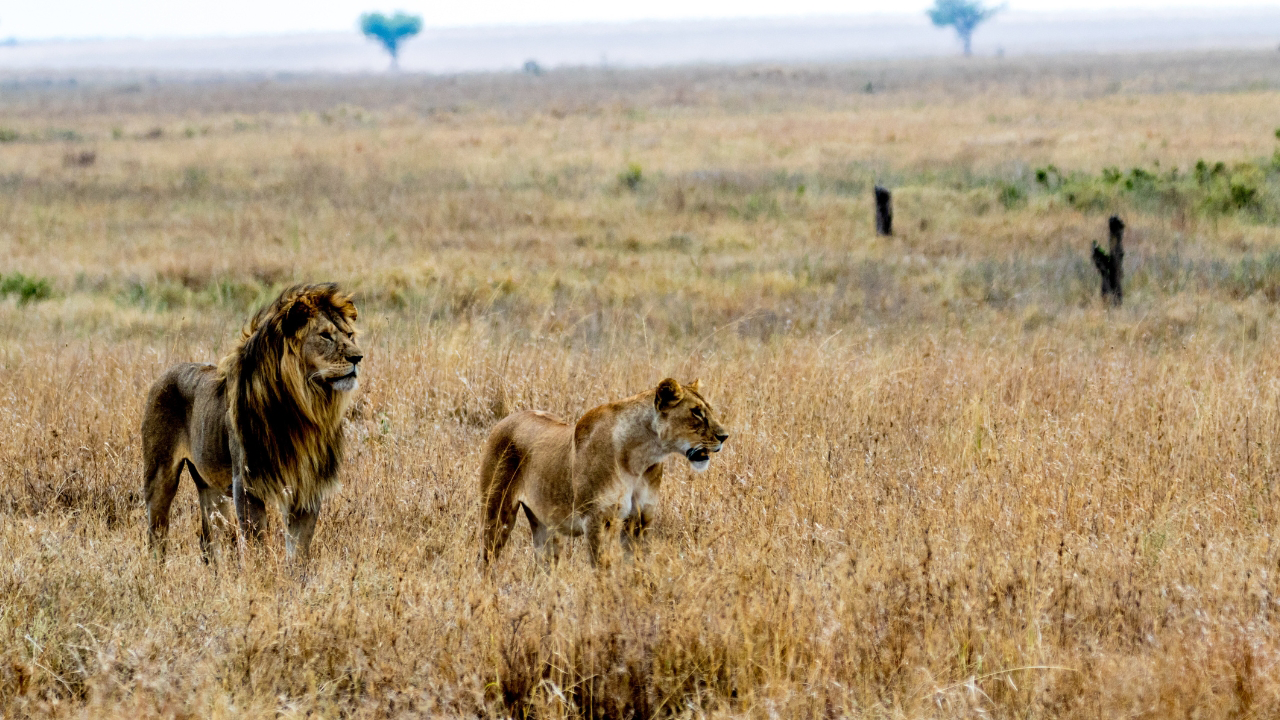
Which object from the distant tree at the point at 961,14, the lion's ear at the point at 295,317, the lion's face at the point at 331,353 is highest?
the distant tree at the point at 961,14

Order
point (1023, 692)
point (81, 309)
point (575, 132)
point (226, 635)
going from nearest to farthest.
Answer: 1. point (1023, 692)
2. point (226, 635)
3. point (81, 309)
4. point (575, 132)

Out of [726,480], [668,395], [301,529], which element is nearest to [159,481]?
[301,529]

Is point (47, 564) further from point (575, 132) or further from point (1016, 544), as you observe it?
point (575, 132)

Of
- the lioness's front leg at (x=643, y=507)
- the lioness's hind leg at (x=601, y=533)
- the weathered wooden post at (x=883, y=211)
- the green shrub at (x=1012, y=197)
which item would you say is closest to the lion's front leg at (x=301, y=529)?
the lioness's hind leg at (x=601, y=533)

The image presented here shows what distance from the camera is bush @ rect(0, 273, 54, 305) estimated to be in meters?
14.2

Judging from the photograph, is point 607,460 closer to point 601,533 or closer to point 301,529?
point 601,533

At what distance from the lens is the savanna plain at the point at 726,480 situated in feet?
12.3

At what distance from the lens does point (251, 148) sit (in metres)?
35.1

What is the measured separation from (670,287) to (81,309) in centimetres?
688

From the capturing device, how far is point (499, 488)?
15.9ft

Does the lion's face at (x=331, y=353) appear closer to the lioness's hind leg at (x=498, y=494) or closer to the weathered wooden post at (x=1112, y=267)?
the lioness's hind leg at (x=498, y=494)

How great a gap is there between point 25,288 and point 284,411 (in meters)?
11.4

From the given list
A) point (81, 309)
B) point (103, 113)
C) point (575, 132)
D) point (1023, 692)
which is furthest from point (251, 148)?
point (1023, 692)

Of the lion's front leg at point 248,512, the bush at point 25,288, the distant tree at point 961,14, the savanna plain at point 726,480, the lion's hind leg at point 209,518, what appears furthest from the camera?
the distant tree at point 961,14
